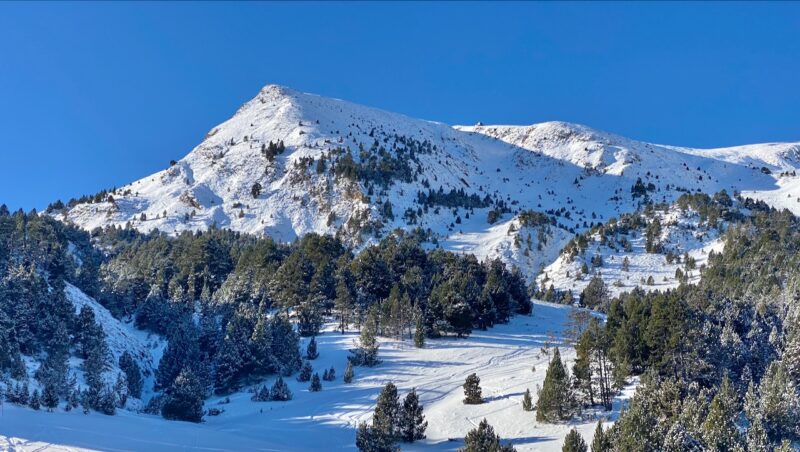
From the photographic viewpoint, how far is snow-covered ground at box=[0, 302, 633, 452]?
121ft

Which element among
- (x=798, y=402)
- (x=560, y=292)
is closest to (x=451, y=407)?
(x=798, y=402)

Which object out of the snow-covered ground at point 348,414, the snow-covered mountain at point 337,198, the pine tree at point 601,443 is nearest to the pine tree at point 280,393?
the snow-covered ground at point 348,414

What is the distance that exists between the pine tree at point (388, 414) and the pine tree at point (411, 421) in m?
0.77

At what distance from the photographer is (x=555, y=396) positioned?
137ft

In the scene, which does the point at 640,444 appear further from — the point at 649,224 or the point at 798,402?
the point at 649,224

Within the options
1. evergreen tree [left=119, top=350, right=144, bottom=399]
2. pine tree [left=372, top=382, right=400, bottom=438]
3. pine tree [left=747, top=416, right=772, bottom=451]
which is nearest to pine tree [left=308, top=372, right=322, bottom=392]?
pine tree [left=372, top=382, right=400, bottom=438]

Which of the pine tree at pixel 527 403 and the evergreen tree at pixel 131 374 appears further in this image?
the evergreen tree at pixel 131 374

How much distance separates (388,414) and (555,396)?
1235 centimetres

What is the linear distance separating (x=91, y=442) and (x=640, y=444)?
3107 cm

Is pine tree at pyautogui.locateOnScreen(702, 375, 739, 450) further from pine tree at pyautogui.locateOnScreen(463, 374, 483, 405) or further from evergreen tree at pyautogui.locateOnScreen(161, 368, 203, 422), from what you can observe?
evergreen tree at pyautogui.locateOnScreen(161, 368, 203, 422)

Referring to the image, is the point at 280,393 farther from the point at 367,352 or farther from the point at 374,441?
the point at 374,441

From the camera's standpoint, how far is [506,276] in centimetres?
8825

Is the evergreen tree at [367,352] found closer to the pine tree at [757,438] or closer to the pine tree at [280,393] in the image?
the pine tree at [280,393]

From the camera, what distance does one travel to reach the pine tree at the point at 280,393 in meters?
54.8
